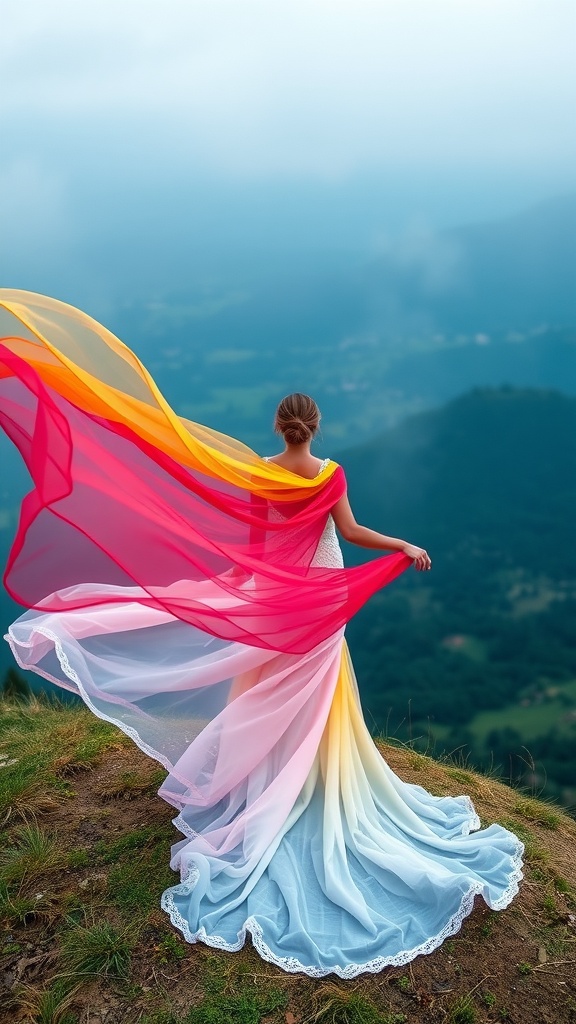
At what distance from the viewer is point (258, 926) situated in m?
4.07

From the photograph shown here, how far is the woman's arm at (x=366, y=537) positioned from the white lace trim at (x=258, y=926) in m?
1.57

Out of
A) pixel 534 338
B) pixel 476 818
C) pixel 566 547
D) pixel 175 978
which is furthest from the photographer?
pixel 534 338

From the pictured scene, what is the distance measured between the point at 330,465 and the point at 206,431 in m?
0.73

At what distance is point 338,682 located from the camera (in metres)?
4.92

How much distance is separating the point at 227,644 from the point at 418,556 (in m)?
Result: 1.18

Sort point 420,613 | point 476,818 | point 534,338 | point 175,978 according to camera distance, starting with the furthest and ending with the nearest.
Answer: point 534,338 < point 420,613 < point 476,818 < point 175,978

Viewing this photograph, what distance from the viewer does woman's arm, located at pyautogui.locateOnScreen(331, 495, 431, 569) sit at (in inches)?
189

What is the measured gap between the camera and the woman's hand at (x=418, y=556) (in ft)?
15.7

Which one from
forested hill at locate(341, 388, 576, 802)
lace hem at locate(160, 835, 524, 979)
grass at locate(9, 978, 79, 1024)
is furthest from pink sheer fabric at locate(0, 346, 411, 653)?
forested hill at locate(341, 388, 576, 802)

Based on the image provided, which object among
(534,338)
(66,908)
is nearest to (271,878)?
(66,908)

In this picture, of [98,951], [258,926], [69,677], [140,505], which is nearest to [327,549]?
[140,505]

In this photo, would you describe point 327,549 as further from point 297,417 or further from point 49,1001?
point 49,1001

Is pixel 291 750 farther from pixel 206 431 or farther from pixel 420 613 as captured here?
pixel 420 613

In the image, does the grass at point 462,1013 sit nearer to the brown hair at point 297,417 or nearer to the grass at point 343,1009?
the grass at point 343,1009
